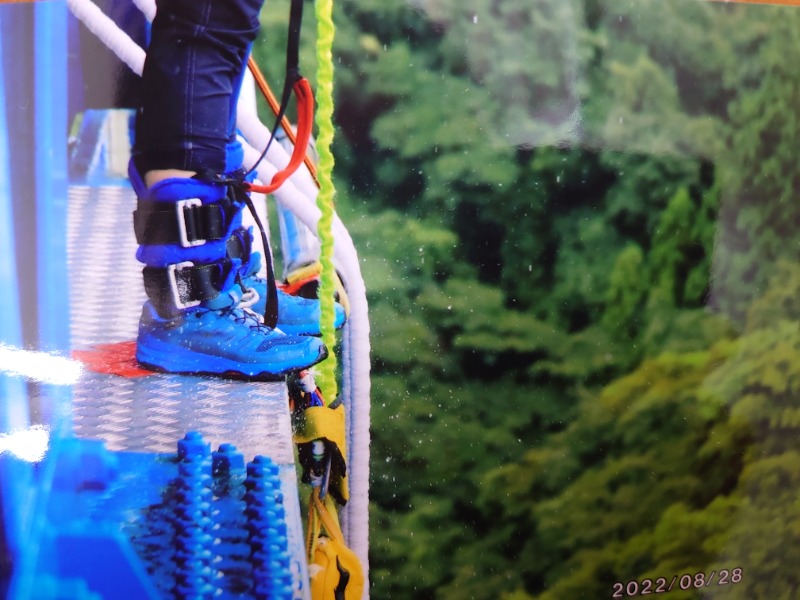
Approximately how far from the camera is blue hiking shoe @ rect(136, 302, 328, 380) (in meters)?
1.15

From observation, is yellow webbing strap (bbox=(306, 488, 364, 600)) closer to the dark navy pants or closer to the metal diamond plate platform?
the metal diamond plate platform

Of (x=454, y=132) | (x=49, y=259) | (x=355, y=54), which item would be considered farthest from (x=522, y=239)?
(x=49, y=259)

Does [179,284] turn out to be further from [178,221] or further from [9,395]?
[9,395]

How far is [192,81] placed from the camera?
1074 mm

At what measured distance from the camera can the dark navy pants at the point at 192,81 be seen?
1.07 m

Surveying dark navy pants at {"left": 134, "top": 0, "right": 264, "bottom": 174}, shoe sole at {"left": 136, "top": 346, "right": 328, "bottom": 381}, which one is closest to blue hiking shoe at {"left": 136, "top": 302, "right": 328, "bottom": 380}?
shoe sole at {"left": 136, "top": 346, "right": 328, "bottom": 381}

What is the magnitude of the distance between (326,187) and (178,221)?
0.24 meters

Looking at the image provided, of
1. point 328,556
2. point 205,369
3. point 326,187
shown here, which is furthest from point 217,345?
point 328,556

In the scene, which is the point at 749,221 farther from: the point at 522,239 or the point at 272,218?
the point at 272,218

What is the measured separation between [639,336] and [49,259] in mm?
1029

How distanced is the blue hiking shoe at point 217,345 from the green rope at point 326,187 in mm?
49
